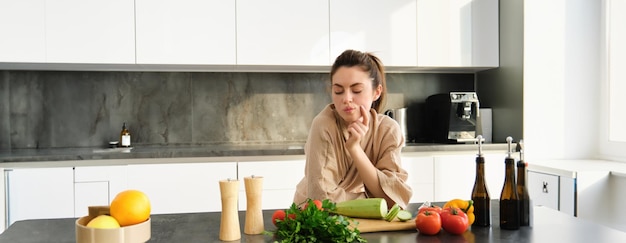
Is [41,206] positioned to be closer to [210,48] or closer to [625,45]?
[210,48]

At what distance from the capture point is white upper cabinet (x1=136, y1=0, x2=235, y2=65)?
3.12 meters

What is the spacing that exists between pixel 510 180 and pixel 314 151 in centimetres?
67

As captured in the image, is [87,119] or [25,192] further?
[87,119]

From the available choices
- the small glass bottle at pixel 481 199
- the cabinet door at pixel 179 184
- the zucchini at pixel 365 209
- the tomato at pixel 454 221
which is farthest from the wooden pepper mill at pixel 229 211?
the cabinet door at pixel 179 184

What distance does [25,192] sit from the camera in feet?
9.11

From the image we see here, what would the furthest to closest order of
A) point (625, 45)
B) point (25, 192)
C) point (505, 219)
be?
point (625, 45), point (25, 192), point (505, 219)

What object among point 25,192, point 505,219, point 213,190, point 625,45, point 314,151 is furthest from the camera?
point 625,45

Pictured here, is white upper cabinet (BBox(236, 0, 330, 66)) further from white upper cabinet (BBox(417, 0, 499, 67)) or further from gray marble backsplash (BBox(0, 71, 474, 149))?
white upper cabinet (BBox(417, 0, 499, 67))

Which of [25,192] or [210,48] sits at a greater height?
[210,48]

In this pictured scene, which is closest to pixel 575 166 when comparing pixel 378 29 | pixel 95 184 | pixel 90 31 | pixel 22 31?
pixel 378 29

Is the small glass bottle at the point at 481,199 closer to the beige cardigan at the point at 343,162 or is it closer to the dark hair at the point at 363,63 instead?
the beige cardigan at the point at 343,162

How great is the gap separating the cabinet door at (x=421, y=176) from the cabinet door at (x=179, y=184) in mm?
1194

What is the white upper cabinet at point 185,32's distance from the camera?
123 inches

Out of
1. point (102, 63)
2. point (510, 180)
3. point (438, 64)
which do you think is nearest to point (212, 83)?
point (102, 63)
